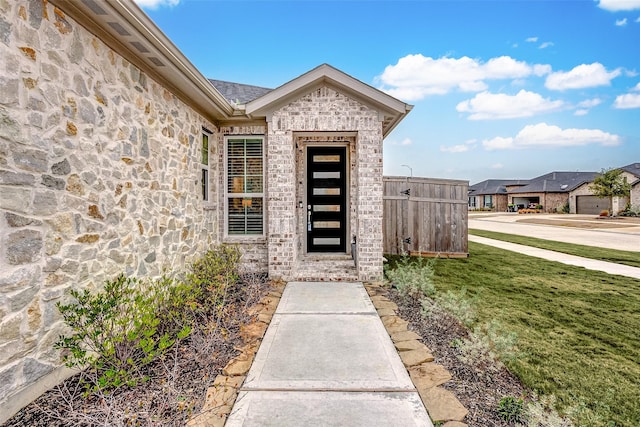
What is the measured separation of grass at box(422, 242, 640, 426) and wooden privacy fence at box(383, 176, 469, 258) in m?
1.08

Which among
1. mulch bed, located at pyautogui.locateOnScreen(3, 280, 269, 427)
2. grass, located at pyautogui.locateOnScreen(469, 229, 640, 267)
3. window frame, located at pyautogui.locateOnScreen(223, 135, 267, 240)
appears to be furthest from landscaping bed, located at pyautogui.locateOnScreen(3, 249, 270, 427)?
grass, located at pyautogui.locateOnScreen(469, 229, 640, 267)

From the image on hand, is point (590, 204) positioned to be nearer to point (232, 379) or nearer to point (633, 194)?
point (633, 194)

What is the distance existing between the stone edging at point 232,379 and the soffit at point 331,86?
3.93m

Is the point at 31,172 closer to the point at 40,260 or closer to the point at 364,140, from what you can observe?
the point at 40,260

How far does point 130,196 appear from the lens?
12.4 ft

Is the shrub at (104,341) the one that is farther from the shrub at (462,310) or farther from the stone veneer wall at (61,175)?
the shrub at (462,310)

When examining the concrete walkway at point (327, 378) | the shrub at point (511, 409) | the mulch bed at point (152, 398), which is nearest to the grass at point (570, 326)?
the shrub at point (511, 409)

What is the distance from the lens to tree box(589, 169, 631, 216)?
26625 mm

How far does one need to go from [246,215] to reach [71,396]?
457cm

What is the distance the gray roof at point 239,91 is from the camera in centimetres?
884

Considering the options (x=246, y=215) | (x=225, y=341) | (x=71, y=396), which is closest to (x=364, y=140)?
(x=246, y=215)

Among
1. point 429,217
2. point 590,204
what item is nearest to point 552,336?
point 429,217

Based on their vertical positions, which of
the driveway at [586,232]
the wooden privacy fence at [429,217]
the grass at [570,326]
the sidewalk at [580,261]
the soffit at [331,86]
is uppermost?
the soffit at [331,86]

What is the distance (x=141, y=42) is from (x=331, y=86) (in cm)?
351
